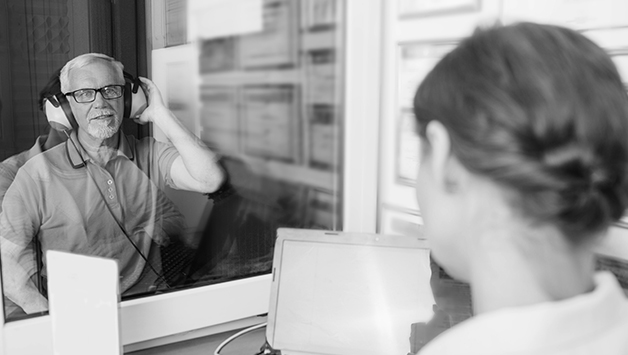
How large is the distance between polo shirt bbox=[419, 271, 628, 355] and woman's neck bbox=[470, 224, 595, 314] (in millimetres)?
15

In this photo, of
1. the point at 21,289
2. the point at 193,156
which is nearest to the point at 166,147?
the point at 193,156

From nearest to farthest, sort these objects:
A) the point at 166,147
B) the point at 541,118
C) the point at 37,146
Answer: the point at 541,118
the point at 37,146
the point at 166,147

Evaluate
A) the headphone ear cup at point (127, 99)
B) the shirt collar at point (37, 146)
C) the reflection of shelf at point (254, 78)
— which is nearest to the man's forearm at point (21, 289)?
the shirt collar at point (37, 146)

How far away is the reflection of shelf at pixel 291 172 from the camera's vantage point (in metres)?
0.86

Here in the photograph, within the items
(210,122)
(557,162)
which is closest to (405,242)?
(210,122)

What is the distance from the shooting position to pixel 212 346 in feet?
2.66

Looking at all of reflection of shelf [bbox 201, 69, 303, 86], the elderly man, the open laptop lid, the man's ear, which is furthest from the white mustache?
the man's ear

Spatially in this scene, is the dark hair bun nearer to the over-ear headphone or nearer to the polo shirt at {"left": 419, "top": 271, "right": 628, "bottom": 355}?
the polo shirt at {"left": 419, "top": 271, "right": 628, "bottom": 355}

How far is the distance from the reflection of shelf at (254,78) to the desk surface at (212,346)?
1.27 feet

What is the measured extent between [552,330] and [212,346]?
567mm

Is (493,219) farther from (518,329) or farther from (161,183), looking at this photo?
(161,183)

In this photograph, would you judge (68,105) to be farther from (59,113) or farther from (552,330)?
(552,330)

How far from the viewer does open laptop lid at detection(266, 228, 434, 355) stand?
0.74 metres

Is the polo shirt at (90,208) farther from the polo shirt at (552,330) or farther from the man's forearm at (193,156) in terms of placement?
the polo shirt at (552,330)
